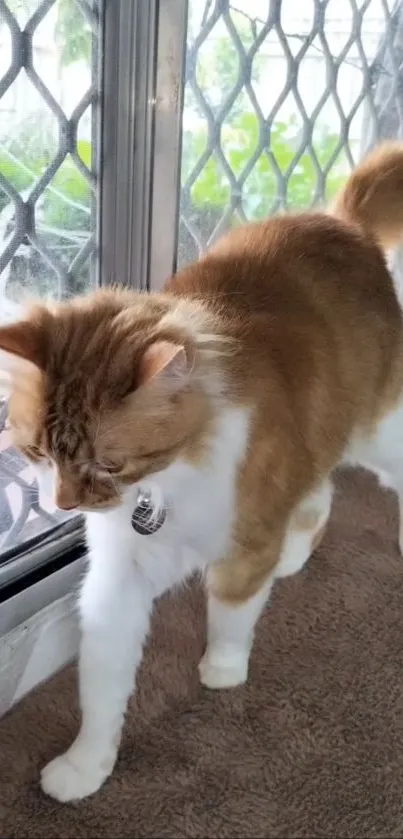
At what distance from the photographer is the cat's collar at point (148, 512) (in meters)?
0.84

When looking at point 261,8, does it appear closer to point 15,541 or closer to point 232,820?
point 15,541

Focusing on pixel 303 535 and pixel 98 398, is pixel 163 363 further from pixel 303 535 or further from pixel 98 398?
pixel 303 535

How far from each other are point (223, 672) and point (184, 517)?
31 cm

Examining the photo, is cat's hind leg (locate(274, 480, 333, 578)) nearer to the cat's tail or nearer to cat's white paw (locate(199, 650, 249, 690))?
cat's white paw (locate(199, 650, 249, 690))

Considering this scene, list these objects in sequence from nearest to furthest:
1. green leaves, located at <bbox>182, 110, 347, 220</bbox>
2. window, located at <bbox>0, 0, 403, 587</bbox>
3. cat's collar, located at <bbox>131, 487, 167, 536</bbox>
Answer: cat's collar, located at <bbox>131, 487, 167, 536</bbox>
window, located at <bbox>0, 0, 403, 587</bbox>
green leaves, located at <bbox>182, 110, 347, 220</bbox>

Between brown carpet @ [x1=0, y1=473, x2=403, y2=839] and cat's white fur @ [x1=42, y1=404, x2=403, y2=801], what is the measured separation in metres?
0.05

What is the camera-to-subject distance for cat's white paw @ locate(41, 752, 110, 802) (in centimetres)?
93

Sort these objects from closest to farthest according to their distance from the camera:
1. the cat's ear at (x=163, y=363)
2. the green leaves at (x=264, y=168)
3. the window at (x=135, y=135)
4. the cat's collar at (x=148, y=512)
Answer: the cat's ear at (x=163, y=363)
the cat's collar at (x=148, y=512)
the window at (x=135, y=135)
the green leaves at (x=264, y=168)

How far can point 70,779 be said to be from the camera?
938mm

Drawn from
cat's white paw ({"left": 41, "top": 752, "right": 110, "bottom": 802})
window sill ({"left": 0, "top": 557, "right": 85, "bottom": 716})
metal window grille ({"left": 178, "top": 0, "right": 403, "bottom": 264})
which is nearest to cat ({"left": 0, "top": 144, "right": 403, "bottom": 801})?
cat's white paw ({"left": 41, "top": 752, "right": 110, "bottom": 802})

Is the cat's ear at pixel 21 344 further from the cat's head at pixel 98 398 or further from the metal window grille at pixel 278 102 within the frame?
the metal window grille at pixel 278 102

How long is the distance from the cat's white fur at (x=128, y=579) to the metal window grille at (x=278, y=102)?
555mm

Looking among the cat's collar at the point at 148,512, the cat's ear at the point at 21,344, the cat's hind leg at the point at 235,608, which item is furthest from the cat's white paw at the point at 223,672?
the cat's ear at the point at 21,344

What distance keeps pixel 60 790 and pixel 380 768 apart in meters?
0.37
